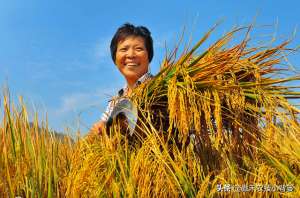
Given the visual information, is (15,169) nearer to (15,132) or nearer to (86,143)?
(15,132)

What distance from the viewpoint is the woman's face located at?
269cm

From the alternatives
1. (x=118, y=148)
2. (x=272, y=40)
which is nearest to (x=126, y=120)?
(x=118, y=148)

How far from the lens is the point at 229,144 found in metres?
2.39

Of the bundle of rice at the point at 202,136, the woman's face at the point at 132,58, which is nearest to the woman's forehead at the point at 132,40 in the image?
the woman's face at the point at 132,58

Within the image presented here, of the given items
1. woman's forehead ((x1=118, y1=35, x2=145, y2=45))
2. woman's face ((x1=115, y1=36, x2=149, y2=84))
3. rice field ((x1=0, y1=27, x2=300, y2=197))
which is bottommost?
rice field ((x1=0, y1=27, x2=300, y2=197))

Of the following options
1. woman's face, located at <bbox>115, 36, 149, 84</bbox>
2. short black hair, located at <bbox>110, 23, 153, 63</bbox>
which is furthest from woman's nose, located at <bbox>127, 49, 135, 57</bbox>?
short black hair, located at <bbox>110, 23, 153, 63</bbox>

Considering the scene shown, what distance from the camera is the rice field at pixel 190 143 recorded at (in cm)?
219

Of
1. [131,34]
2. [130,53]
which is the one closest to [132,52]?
[130,53]

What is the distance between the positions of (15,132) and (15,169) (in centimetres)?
23

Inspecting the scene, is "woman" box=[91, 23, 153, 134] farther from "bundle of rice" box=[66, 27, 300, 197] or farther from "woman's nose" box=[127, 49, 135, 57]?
"bundle of rice" box=[66, 27, 300, 197]

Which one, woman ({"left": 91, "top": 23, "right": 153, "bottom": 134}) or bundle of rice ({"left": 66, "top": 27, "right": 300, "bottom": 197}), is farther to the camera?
woman ({"left": 91, "top": 23, "right": 153, "bottom": 134})

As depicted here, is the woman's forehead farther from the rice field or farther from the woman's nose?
the rice field

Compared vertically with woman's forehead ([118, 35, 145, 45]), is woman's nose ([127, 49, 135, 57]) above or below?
below

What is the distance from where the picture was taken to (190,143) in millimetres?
2334
